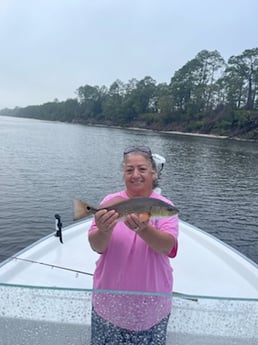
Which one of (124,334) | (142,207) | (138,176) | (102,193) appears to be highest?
(138,176)

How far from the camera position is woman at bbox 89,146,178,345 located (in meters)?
1.85

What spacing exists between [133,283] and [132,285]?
0.01m

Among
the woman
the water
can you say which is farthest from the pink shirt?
the water

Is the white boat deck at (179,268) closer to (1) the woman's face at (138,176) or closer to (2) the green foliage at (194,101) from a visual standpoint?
(1) the woman's face at (138,176)

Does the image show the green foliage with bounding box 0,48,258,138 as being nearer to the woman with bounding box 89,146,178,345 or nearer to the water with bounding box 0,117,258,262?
the water with bounding box 0,117,258,262

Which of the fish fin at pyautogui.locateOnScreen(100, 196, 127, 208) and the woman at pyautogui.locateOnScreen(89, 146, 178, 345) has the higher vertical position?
the fish fin at pyautogui.locateOnScreen(100, 196, 127, 208)

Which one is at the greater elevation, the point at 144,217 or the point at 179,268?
the point at 144,217

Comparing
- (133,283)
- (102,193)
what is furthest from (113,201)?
(102,193)

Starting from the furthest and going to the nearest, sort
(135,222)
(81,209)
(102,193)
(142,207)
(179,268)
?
(102,193), (179,268), (81,209), (142,207), (135,222)

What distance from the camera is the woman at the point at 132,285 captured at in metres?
1.85

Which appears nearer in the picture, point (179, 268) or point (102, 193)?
point (179, 268)

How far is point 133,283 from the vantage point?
6.16 ft

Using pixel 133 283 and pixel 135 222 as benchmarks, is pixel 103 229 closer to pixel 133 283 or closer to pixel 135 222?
pixel 135 222

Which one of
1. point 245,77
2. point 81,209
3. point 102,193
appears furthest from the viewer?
point 245,77
